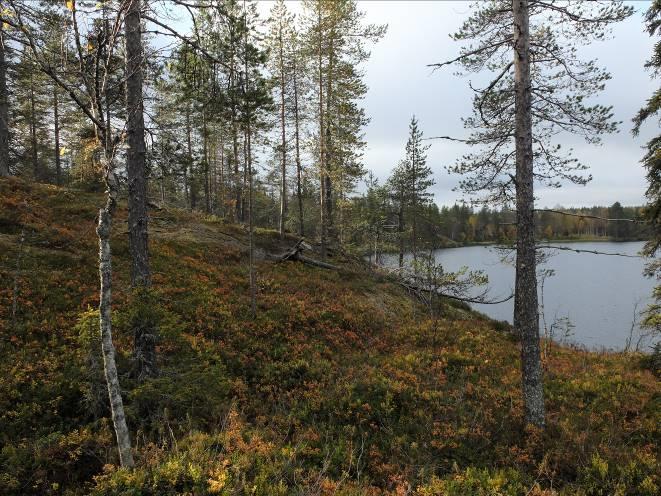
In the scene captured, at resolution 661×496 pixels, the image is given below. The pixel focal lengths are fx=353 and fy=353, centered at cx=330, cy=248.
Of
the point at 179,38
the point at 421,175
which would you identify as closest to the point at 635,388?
the point at 179,38

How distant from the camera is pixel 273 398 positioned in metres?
8.71

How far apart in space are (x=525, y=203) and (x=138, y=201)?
752 centimetres

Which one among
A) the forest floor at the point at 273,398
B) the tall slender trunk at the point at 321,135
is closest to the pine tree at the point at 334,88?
the tall slender trunk at the point at 321,135

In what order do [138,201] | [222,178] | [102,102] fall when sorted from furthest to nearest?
[222,178] < [138,201] < [102,102]

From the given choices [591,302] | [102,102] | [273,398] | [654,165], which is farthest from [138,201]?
[591,302]

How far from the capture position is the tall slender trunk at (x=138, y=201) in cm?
640

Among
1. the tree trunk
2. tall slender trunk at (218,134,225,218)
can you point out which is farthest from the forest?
tall slender trunk at (218,134,225,218)

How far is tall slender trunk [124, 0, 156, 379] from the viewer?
21.0ft

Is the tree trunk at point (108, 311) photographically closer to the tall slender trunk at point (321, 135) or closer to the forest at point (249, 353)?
the forest at point (249, 353)

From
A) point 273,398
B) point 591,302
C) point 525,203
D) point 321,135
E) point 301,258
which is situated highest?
point 321,135

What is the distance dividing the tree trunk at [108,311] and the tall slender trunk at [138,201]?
1874 mm

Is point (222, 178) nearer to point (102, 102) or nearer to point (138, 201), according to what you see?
point (138, 201)

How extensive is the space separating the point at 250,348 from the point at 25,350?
5225mm

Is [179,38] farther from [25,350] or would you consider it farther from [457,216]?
[457,216]
